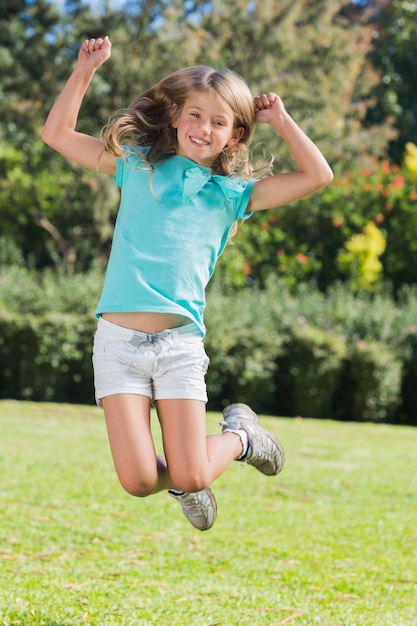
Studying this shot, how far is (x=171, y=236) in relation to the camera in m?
3.12

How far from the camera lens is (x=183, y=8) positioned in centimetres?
1529

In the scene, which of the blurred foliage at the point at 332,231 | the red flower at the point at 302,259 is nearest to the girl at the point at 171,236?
the blurred foliage at the point at 332,231

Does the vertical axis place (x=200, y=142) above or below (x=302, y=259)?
above

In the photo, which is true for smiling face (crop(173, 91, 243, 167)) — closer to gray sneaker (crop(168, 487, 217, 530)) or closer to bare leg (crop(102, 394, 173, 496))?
bare leg (crop(102, 394, 173, 496))

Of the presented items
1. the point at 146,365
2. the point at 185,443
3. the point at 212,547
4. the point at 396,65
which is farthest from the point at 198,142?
the point at 396,65

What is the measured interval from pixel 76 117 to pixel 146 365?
1.00 meters

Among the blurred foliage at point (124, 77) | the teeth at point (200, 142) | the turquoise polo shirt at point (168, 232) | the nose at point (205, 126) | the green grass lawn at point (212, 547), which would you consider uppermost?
the blurred foliage at point (124, 77)

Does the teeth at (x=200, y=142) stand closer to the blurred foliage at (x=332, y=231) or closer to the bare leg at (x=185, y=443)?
the bare leg at (x=185, y=443)

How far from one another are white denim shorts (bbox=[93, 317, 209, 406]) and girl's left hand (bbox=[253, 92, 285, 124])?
0.86 meters

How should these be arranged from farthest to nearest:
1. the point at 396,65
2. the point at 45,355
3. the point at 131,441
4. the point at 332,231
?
the point at 396,65
the point at 332,231
the point at 45,355
the point at 131,441

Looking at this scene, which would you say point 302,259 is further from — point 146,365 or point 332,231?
point 146,365

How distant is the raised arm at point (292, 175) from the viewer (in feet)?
10.6

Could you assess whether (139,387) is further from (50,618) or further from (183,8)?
(183,8)

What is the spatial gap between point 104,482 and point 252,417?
289 centimetres
